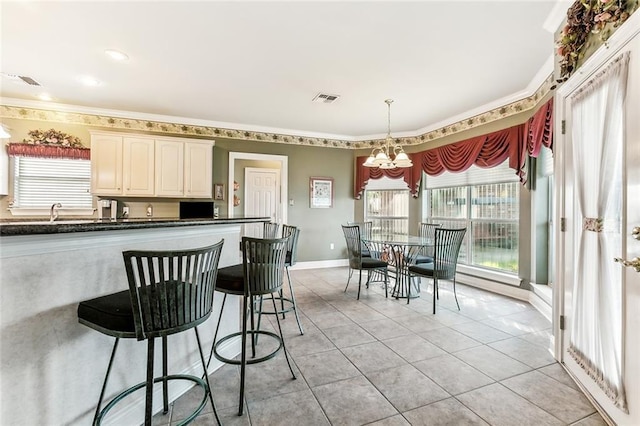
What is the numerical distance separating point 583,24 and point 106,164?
5.56m

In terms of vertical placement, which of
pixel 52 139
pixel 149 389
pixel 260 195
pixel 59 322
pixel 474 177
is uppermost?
pixel 52 139

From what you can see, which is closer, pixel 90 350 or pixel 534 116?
pixel 90 350

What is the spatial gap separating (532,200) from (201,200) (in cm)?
497

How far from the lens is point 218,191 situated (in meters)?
5.32

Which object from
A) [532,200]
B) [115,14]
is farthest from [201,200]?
[532,200]

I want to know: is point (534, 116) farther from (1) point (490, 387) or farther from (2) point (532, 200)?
(1) point (490, 387)

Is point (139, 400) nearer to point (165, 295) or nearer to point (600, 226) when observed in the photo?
point (165, 295)

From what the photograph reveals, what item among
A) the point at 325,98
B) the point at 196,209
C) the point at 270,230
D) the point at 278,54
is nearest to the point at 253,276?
the point at 270,230

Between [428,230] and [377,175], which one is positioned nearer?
[428,230]

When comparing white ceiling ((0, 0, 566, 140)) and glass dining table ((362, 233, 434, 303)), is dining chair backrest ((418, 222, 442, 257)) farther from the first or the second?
white ceiling ((0, 0, 566, 140))

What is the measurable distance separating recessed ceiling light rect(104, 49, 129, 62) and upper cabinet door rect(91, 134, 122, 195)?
1816mm

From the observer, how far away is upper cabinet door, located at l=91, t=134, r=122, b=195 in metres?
4.42

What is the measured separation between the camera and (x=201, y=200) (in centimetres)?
516

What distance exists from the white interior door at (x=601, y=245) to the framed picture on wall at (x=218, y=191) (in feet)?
15.5
